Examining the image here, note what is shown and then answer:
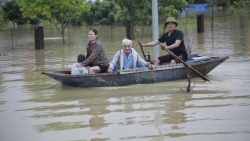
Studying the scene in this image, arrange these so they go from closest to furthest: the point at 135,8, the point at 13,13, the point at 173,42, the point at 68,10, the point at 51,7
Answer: the point at 173,42
the point at 51,7
the point at 68,10
the point at 135,8
the point at 13,13

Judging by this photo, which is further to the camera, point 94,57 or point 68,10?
point 68,10

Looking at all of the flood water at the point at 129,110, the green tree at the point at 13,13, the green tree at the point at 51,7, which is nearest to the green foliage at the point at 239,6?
the green tree at the point at 13,13

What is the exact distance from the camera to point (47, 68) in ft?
57.1

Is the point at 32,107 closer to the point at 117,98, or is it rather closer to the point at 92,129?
the point at 117,98

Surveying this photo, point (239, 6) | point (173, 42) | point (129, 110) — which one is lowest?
point (129, 110)

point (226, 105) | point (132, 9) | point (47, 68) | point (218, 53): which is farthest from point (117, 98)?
point (132, 9)

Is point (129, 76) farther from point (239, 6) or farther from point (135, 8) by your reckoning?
point (239, 6)

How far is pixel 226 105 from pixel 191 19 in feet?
119

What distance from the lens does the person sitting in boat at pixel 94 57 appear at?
12.4 meters

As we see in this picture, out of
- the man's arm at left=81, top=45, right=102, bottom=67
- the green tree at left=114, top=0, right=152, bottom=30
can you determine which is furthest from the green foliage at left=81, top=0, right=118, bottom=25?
the man's arm at left=81, top=45, right=102, bottom=67

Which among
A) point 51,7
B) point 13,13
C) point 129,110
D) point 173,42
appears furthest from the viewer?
point 13,13

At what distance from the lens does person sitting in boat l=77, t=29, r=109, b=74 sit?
40.7 feet

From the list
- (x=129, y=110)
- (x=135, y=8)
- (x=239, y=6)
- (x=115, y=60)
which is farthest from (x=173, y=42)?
(x=239, y=6)

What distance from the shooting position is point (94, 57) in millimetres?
12500
